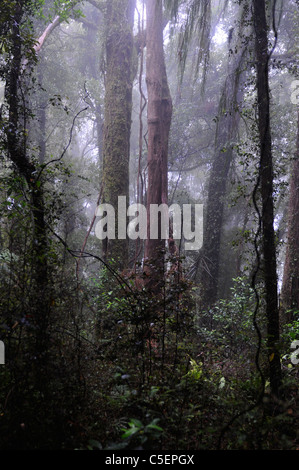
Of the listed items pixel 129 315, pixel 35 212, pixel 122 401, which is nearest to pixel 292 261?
pixel 129 315

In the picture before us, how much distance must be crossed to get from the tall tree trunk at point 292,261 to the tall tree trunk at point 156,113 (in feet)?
9.61

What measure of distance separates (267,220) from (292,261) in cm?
464

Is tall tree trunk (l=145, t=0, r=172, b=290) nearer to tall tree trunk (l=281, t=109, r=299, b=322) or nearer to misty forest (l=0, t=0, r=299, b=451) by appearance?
misty forest (l=0, t=0, r=299, b=451)

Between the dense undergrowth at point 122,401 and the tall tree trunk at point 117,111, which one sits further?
the tall tree trunk at point 117,111

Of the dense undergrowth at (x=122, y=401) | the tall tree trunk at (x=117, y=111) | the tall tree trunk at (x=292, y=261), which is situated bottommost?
the dense undergrowth at (x=122, y=401)

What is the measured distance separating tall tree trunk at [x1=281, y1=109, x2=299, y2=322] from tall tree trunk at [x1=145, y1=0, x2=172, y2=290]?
2.93 m

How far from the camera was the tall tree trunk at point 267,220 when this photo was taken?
336 centimetres

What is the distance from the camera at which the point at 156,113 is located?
8.06 m

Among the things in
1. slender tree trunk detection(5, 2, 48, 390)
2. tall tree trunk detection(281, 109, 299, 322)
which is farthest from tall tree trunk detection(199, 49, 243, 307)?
slender tree trunk detection(5, 2, 48, 390)

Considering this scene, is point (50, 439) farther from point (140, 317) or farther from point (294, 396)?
point (294, 396)

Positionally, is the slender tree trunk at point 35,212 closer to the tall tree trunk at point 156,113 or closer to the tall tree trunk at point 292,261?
the tall tree trunk at point 156,113

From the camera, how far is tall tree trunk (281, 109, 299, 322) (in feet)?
23.9

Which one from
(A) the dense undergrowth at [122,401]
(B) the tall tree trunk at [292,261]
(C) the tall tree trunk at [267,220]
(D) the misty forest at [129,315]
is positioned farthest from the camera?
(B) the tall tree trunk at [292,261]

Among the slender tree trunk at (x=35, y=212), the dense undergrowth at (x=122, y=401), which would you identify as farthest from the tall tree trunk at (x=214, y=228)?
the slender tree trunk at (x=35, y=212)
